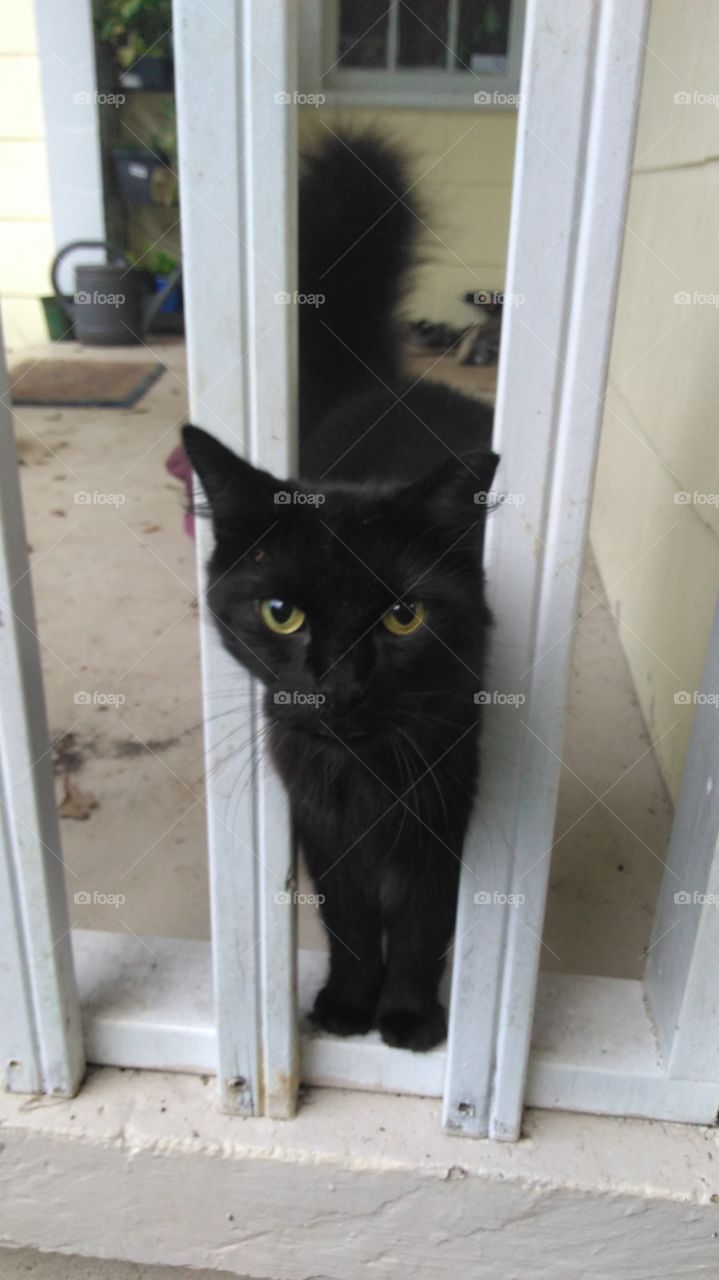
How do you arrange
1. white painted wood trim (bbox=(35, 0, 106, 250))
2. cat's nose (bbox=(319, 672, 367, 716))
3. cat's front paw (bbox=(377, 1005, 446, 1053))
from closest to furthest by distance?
cat's nose (bbox=(319, 672, 367, 716)), cat's front paw (bbox=(377, 1005, 446, 1053)), white painted wood trim (bbox=(35, 0, 106, 250))

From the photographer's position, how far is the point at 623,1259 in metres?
1.05

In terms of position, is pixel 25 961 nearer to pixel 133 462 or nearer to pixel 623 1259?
pixel 623 1259

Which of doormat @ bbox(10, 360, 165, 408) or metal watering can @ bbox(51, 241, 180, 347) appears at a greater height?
metal watering can @ bbox(51, 241, 180, 347)

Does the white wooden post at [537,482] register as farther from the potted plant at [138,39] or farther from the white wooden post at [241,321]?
the potted plant at [138,39]

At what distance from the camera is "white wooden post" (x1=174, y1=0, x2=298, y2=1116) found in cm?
69

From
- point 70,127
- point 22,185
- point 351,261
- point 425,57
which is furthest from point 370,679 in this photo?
point 22,185

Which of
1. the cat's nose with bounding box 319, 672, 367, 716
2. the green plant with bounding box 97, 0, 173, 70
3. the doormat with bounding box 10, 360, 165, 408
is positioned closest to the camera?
the cat's nose with bounding box 319, 672, 367, 716

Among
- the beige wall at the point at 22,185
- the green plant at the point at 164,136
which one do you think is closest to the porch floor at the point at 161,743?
the green plant at the point at 164,136

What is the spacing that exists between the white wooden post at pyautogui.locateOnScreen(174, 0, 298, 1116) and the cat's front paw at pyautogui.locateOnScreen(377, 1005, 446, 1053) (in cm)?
16

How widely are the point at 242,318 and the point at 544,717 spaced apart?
445mm

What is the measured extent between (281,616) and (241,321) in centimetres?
27

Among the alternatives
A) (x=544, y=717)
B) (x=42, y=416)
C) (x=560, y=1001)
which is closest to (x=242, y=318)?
(x=544, y=717)

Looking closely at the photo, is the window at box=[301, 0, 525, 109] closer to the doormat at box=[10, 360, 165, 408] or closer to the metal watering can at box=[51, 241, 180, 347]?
the metal watering can at box=[51, 241, 180, 347]

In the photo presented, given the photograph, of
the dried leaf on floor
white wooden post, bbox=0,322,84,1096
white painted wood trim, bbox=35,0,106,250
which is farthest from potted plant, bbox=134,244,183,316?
white wooden post, bbox=0,322,84,1096
